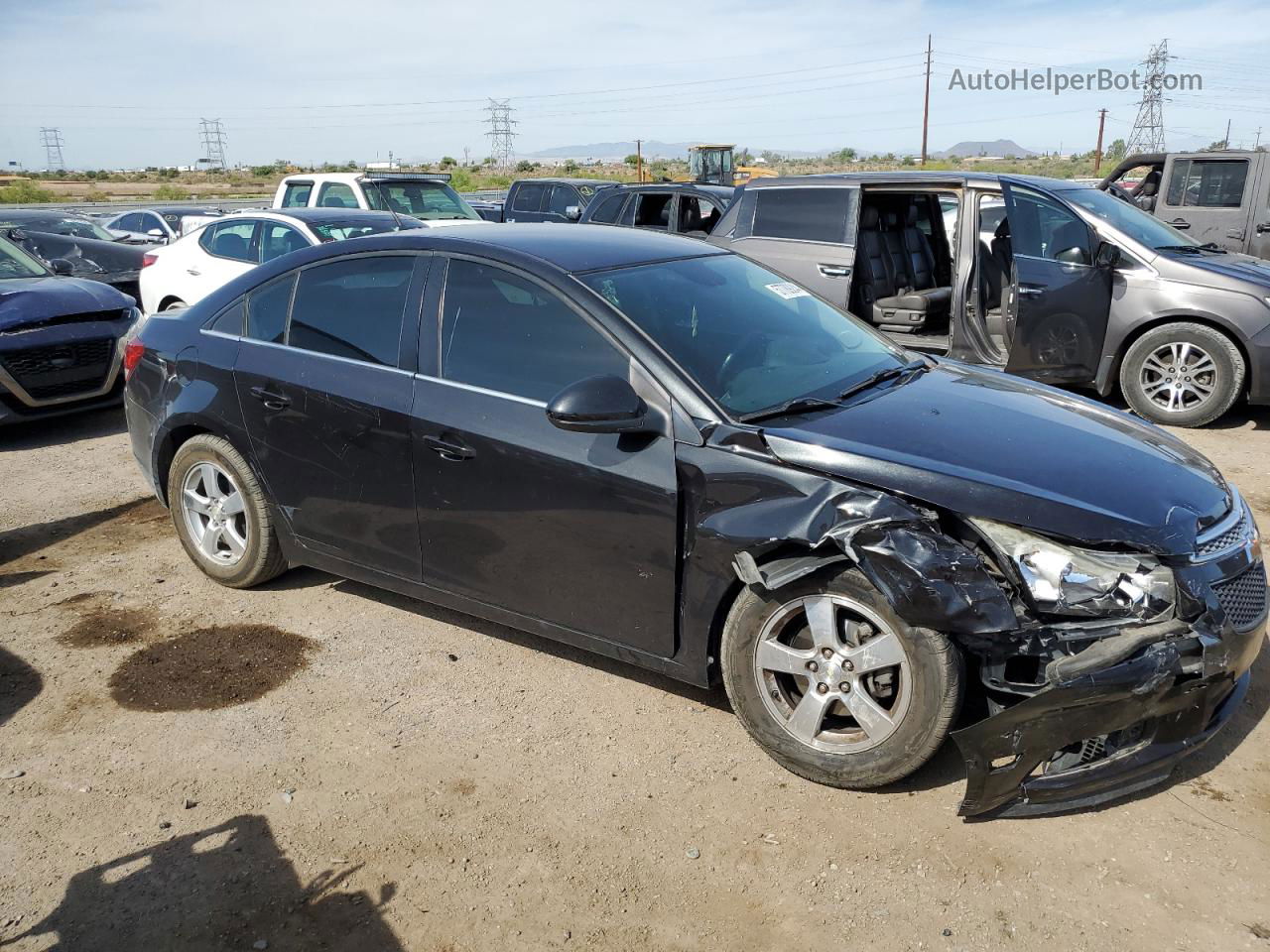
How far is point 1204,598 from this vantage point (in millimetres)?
2984

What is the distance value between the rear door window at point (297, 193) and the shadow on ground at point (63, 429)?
6.15 m

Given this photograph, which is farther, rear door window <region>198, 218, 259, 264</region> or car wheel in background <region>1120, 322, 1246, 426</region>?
rear door window <region>198, 218, 259, 264</region>

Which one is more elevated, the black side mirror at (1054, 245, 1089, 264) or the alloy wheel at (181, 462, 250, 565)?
the black side mirror at (1054, 245, 1089, 264)

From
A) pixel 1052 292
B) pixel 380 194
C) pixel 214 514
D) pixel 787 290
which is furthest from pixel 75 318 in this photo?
pixel 1052 292

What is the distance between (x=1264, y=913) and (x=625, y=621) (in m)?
2.01

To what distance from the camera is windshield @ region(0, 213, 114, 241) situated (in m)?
15.7

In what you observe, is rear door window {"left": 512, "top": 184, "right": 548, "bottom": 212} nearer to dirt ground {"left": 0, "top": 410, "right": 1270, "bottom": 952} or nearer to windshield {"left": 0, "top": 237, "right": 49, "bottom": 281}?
windshield {"left": 0, "top": 237, "right": 49, "bottom": 281}

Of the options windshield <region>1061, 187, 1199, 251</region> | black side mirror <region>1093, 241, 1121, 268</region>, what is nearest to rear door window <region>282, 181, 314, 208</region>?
windshield <region>1061, 187, 1199, 251</region>

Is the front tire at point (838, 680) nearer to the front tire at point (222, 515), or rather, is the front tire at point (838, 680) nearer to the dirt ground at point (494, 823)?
the dirt ground at point (494, 823)

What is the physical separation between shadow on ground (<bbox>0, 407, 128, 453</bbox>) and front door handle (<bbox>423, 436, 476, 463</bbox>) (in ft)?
17.5

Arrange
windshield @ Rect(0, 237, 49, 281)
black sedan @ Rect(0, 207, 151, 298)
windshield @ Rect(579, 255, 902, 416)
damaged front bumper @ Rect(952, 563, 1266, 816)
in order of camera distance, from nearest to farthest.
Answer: damaged front bumper @ Rect(952, 563, 1266, 816) → windshield @ Rect(579, 255, 902, 416) → windshield @ Rect(0, 237, 49, 281) → black sedan @ Rect(0, 207, 151, 298)

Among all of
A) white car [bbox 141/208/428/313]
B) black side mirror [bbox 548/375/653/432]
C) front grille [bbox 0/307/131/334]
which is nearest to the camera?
black side mirror [bbox 548/375/653/432]

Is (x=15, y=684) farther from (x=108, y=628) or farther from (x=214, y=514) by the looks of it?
(x=214, y=514)

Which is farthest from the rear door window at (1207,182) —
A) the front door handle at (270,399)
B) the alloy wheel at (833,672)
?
the front door handle at (270,399)
